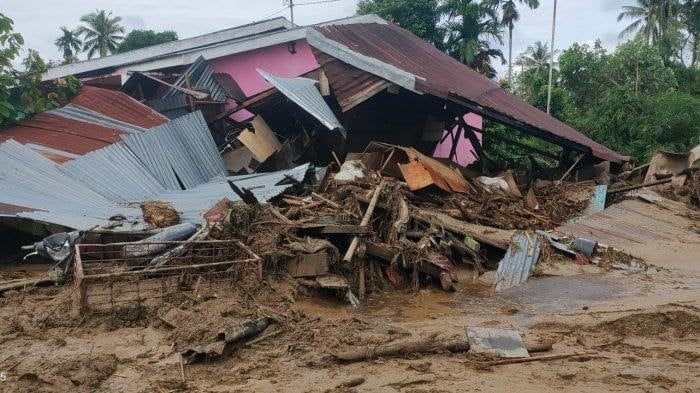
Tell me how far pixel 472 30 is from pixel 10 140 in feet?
75.6

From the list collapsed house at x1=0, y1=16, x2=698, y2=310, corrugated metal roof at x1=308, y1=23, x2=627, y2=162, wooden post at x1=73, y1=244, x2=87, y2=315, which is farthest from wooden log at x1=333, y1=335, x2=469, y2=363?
corrugated metal roof at x1=308, y1=23, x2=627, y2=162

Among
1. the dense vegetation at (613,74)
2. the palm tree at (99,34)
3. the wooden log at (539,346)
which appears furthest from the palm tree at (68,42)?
the wooden log at (539,346)

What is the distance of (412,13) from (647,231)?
17.8 m

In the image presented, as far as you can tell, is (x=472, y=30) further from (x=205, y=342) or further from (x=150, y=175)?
(x=205, y=342)

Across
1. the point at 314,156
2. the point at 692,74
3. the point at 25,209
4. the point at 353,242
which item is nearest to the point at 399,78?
the point at 314,156

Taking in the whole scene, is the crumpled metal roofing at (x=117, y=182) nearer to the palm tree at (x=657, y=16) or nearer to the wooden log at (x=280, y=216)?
the wooden log at (x=280, y=216)

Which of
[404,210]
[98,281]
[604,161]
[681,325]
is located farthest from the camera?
[604,161]

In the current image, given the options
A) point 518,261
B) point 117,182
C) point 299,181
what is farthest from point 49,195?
→ point 518,261

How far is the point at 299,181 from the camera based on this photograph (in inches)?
348

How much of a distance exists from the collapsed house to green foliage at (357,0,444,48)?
9095 millimetres

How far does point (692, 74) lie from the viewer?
24.9 m

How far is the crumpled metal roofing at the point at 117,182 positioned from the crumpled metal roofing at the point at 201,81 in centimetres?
281

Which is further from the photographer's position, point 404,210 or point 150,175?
point 150,175

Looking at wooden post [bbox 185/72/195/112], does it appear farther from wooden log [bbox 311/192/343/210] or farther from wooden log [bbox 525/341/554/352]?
wooden log [bbox 525/341/554/352]
